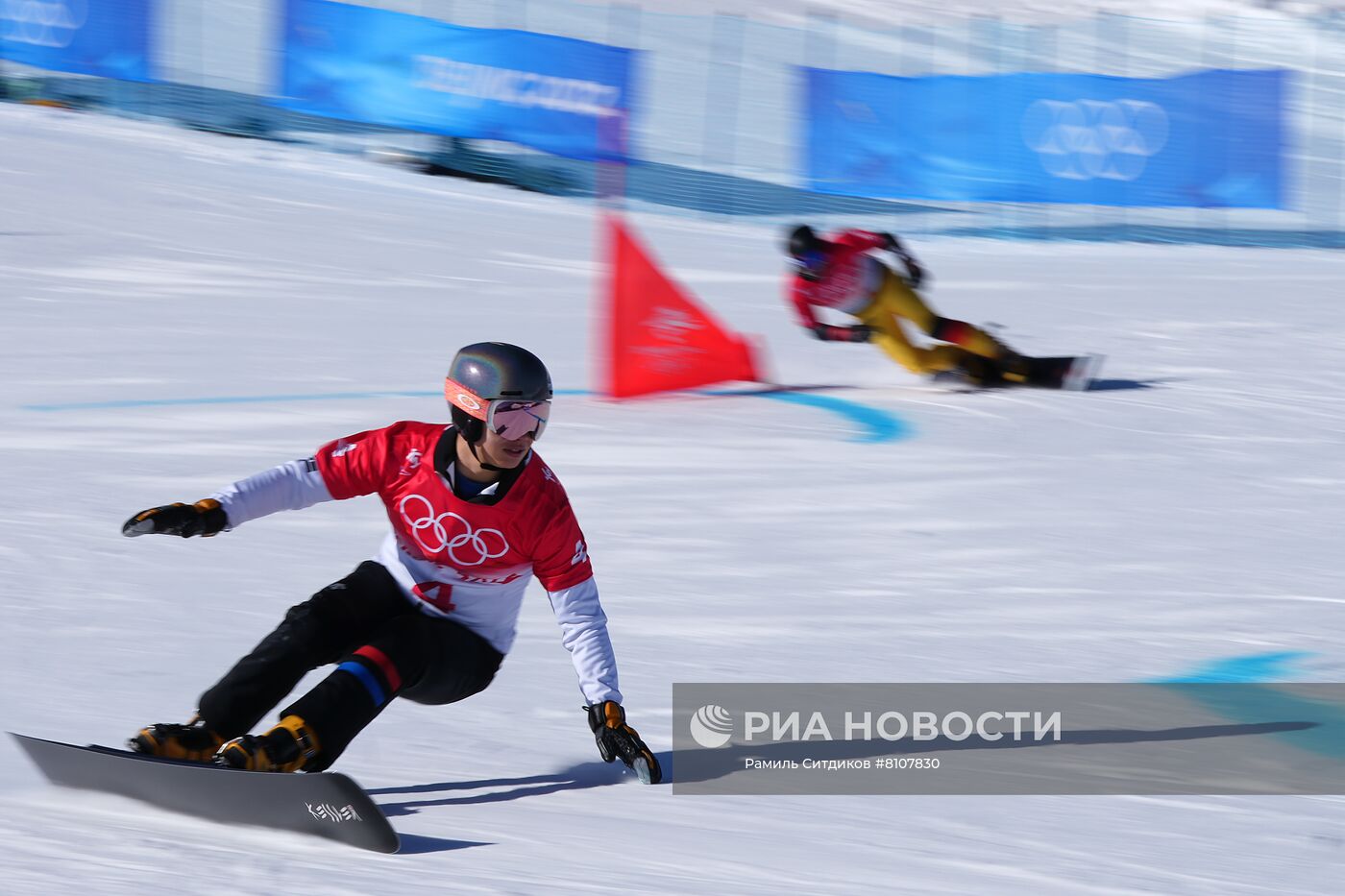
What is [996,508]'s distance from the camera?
6.98 metres

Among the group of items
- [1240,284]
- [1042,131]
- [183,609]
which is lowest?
[183,609]

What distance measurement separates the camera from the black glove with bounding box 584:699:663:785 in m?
3.77

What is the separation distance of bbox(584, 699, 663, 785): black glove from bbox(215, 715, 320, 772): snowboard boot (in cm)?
64

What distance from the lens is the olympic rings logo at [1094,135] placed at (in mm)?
14859

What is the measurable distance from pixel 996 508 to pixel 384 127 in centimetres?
957

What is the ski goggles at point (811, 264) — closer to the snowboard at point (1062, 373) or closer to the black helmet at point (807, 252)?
the black helmet at point (807, 252)

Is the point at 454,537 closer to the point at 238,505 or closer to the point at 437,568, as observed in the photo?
the point at 437,568

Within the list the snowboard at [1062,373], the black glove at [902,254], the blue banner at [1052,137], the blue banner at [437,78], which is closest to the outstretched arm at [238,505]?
the black glove at [902,254]

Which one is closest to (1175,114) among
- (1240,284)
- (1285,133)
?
(1285,133)

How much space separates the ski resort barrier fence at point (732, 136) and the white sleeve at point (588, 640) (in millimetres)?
11295

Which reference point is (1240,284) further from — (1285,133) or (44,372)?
(44,372)

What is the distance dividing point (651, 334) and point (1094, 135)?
7670 millimetres

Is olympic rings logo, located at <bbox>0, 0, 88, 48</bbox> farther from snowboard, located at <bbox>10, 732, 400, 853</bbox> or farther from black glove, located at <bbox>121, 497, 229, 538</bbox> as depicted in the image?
snowboard, located at <bbox>10, 732, 400, 853</bbox>

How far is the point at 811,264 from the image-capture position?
8.98 metres
